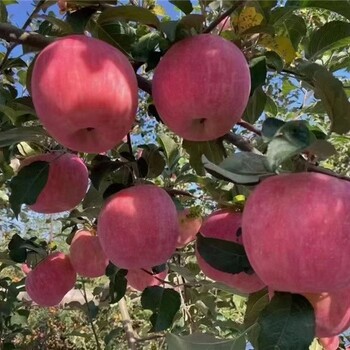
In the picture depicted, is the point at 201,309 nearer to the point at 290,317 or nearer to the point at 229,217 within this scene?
the point at 229,217

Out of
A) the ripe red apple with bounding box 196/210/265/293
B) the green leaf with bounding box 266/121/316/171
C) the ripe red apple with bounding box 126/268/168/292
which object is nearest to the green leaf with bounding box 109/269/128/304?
the ripe red apple with bounding box 126/268/168/292

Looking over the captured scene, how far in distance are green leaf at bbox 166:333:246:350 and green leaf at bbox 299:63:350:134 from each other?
394 mm

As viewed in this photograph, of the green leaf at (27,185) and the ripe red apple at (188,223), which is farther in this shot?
the ripe red apple at (188,223)

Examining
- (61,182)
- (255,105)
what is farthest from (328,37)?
(61,182)

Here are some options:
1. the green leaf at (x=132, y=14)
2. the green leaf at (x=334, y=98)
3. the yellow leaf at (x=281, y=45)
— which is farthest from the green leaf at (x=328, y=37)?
the green leaf at (x=132, y=14)

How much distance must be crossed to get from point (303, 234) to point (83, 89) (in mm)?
366

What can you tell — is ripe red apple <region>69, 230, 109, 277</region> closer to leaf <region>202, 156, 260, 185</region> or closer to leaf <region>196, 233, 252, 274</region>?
leaf <region>196, 233, 252, 274</region>

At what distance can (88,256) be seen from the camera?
169 centimetres

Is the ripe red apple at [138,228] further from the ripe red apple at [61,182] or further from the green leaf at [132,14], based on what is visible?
the green leaf at [132,14]

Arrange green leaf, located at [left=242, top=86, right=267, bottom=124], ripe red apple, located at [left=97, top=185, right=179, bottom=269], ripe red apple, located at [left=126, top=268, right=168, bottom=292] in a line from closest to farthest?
ripe red apple, located at [left=97, top=185, right=179, bottom=269] < green leaf, located at [left=242, top=86, right=267, bottom=124] < ripe red apple, located at [left=126, top=268, right=168, bottom=292]

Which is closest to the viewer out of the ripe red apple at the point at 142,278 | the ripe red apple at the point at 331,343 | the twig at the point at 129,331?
the ripe red apple at the point at 331,343

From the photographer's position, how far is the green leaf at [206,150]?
3.71ft

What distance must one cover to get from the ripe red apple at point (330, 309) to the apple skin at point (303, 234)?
15 centimetres

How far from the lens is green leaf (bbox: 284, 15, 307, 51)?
1124 mm
